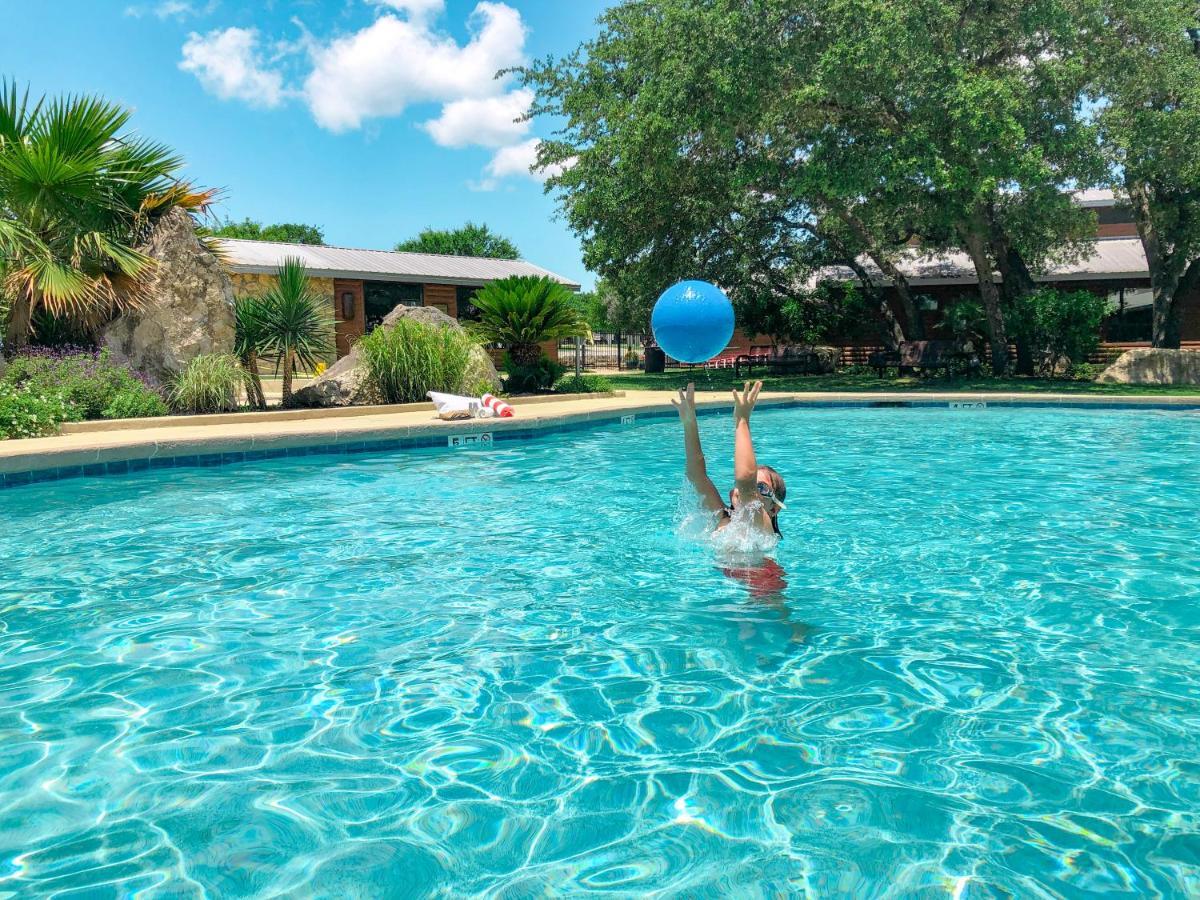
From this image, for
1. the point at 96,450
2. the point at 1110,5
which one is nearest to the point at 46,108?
the point at 96,450

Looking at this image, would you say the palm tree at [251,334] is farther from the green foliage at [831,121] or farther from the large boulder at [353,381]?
the green foliage at [831,121]

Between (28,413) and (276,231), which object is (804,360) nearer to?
(28,413)

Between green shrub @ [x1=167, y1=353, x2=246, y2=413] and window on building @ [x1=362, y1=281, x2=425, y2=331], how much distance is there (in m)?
12.2

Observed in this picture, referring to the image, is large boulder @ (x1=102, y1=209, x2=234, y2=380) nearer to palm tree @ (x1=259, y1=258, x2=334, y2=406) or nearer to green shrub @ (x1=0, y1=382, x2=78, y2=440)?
palm tree @ (x1=259, y1=258, x2=334, y2=406)

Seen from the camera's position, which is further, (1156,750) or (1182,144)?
(1182,144)

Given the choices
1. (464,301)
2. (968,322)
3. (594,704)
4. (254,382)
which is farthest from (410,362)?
(968,322)

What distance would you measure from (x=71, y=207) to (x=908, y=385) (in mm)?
17907

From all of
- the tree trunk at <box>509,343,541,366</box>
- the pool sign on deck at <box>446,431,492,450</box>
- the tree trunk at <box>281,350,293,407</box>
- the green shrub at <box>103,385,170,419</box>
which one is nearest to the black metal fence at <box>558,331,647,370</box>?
the tree trunk at <box>509,343,541,366</box>

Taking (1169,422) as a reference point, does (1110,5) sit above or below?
above

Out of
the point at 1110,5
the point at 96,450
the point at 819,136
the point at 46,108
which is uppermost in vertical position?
the point at 1110,5

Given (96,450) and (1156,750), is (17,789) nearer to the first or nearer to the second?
(1156,750)

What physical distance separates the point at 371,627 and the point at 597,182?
61.0 feet

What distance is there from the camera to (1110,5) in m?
19.0

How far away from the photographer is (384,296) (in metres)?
26.2
